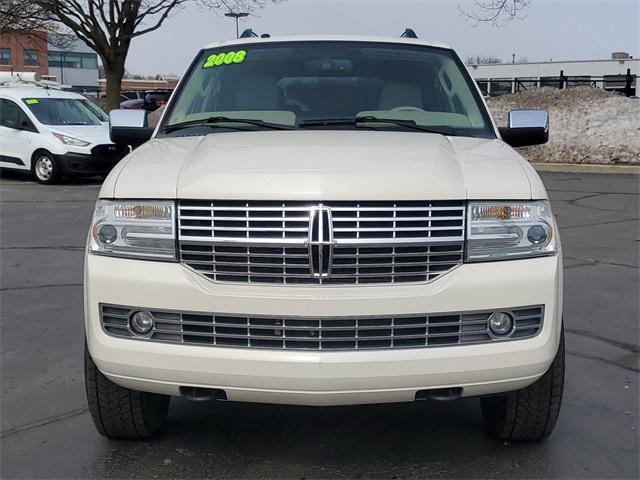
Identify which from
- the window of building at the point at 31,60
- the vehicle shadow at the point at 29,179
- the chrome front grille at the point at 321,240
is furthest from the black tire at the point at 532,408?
the window of building at the point at 31,60

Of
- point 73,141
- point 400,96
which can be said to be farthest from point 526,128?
point 73,141

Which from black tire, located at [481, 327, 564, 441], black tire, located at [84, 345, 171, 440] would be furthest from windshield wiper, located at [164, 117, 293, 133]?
black tire, located at [481, 327, 564, 441]

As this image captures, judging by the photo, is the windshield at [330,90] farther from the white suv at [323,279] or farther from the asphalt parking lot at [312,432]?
the asphalt parking lot at [312,432]

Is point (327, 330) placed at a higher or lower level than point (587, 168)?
higher

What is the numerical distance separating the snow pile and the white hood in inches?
624

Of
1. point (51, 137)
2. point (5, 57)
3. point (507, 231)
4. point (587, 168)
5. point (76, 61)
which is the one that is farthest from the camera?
point (76, 61)

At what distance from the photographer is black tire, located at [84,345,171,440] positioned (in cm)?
365

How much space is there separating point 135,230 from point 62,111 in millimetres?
14490

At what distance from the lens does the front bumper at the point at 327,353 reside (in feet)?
10.3

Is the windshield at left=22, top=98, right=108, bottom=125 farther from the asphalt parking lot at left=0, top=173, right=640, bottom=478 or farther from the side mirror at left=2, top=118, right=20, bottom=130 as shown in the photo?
the asphalt parking lot at left=0, top=173, right=640, bottom=478

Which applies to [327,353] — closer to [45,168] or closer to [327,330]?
[327,330]

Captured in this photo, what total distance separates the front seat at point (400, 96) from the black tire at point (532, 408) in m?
1.70

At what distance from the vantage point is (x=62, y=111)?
55.2 ft

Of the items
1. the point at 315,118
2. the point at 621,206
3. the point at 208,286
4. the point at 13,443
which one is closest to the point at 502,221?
the point at 208,286
